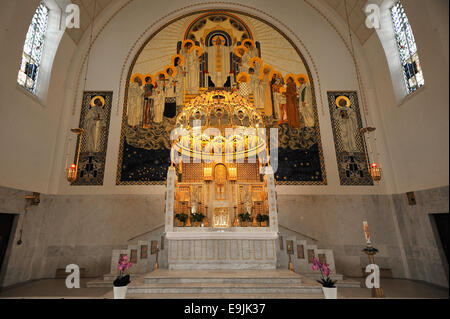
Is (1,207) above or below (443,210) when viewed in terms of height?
above

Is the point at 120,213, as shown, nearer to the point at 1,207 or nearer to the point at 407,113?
the point at 1,207

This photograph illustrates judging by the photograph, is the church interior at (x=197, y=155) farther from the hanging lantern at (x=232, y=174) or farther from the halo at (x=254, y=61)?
the hanging lantern at (x=232, y=174)

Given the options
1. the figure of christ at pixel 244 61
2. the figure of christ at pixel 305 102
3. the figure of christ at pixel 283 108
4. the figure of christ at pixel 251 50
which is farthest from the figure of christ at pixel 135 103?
the figure of christ at pixel 305 102

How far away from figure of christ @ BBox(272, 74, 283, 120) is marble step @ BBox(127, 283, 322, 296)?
6252 millimetres

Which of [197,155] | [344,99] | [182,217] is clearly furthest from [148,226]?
[344,99]

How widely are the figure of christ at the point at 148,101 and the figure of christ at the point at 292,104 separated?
18.0 feet

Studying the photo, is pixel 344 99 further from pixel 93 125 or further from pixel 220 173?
pixel 93 125

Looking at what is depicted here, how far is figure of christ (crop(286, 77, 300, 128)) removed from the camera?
9125 mm

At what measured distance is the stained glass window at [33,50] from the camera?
23.7ft

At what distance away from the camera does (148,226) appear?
7.85 m

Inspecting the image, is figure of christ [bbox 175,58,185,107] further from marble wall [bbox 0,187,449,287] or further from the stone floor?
the stone floor
